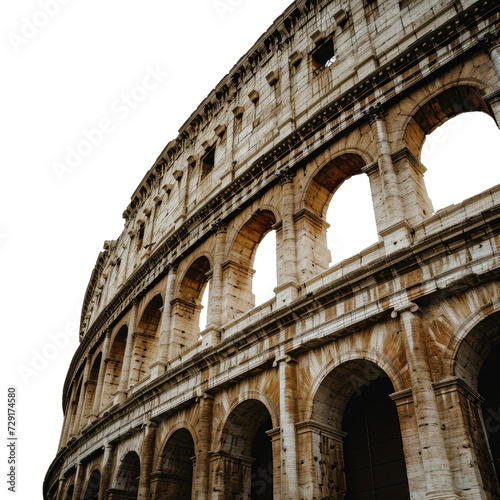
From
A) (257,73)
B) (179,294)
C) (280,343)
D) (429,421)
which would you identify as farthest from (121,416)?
(257,73)

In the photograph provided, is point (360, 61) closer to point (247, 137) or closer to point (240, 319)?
point (247, 137)

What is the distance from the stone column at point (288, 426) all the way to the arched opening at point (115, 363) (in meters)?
11.3

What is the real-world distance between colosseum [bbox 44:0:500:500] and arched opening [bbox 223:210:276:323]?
1.8 inches

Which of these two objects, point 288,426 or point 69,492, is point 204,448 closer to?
point 288,426

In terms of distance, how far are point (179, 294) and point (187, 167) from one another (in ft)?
20.6

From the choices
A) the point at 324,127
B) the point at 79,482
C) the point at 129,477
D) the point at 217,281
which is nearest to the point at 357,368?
the point at 217,281

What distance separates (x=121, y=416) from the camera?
16.2 m

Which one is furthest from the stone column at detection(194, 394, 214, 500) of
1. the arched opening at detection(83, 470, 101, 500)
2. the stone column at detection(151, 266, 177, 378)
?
the arched opening at detection(83, 470, 101, 500)

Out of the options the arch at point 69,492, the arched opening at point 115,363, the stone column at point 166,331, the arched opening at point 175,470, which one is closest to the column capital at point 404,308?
the arched opening at point 175,470

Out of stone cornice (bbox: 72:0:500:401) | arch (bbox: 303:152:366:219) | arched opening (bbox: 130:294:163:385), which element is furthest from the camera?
arched opening (bbox: 130:294:163:385)

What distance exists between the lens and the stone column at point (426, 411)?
7.52m

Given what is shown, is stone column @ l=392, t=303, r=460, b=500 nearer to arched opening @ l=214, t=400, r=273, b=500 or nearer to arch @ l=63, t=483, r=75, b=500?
arched opening @ l=214, t=400, r=273, b=500

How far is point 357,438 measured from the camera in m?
10.6

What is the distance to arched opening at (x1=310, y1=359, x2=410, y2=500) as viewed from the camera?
31.8 ft
